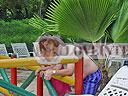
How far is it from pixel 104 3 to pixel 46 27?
1.10 metres

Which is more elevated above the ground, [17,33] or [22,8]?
[22,8]

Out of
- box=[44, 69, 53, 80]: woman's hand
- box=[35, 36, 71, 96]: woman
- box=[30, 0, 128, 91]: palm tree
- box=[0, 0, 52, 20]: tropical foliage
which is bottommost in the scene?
box=[44, 69, 53, 80]: woman's hand

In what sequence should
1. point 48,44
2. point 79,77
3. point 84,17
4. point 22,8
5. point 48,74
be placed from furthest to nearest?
point 22,8
point 84,17
point 48,44
point 48,74
point 79,77

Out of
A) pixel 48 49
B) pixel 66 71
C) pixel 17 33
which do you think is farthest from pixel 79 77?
pixel 17 33

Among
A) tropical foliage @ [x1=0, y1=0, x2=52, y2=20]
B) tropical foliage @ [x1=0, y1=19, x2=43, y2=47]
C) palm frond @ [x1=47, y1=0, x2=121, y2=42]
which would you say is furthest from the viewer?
tropical foliage @ [x1=0, y1=0, x2=52, y2=20]

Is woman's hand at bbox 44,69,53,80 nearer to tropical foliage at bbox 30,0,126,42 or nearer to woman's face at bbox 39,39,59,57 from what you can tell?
woman's face at bbox 39,39,59,57

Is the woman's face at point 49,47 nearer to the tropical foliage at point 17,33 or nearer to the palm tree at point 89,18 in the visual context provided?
the palm tree at point 89,18

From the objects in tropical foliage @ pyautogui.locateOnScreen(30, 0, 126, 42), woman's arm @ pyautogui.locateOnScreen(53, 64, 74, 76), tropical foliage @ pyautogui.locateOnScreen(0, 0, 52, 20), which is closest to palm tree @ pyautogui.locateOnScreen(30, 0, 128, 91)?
tropical foliage @ pyautogui.locateOnScreen(30, 0, 126, 42)

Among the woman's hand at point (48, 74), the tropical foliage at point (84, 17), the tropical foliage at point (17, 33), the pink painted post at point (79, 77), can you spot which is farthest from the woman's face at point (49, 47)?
the tropical foliage at point (17, 33)

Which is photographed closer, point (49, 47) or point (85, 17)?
point (49, 47)

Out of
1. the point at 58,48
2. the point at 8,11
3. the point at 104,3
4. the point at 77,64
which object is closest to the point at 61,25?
the point at 104,3

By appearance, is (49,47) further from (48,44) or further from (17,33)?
(17,33)

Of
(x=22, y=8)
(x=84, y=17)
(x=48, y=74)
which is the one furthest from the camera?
(x=22, y=8)

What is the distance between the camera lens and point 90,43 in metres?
4.35
